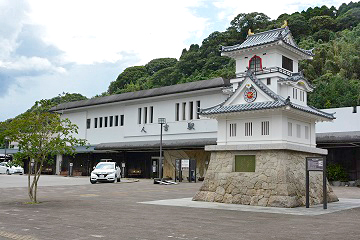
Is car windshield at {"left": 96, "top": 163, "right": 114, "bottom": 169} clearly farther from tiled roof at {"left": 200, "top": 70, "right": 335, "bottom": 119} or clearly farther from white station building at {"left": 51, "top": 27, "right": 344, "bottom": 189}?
tiled roof at {"left": 200, "top": 70, "right": 335, "bottom": 119}

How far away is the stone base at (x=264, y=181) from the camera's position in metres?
16.5

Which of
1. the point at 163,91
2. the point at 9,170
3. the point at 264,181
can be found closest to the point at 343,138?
the point at 264,181

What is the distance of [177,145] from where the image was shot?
36750 millimetres

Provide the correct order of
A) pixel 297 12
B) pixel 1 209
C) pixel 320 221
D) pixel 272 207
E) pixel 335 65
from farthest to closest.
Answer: pixel 297 12
pixel 335 65
pixel 272 207
pixel 1 209
pixel 320 221

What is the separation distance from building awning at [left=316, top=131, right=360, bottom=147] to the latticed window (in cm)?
1129

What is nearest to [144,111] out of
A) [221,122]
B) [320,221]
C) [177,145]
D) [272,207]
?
[177,145]

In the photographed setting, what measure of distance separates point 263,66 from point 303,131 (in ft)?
11.7

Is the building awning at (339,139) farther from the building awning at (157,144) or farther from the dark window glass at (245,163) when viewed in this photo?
the dark window glass at (245,163)

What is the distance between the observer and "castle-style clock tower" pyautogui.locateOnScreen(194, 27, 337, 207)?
1675 cm

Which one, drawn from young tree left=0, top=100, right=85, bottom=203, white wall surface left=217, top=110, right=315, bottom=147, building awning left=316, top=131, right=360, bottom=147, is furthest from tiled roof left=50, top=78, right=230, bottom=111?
young tree left=0, top=100, right=85, bottom=203

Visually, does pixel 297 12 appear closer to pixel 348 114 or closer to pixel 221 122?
pixel 348 114

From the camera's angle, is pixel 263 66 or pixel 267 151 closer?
pixel 267 151

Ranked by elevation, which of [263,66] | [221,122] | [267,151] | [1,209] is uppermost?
[263,66]

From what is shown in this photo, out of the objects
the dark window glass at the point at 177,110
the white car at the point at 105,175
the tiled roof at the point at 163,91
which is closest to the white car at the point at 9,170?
the tiled roof at the point at 163,91
